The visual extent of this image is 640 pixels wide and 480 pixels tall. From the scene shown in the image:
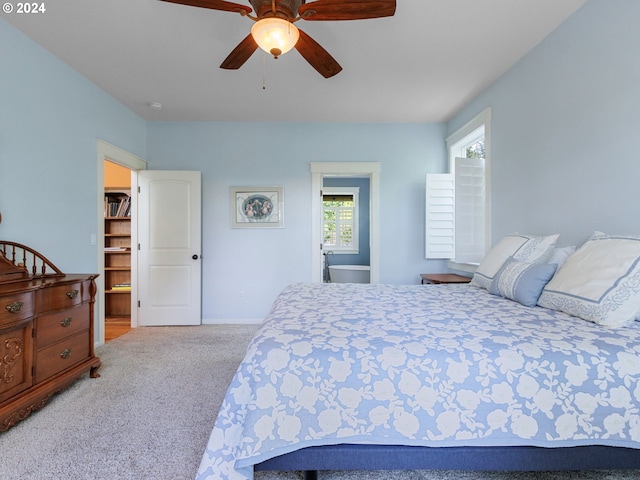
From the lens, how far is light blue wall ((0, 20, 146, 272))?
2316 millimetres

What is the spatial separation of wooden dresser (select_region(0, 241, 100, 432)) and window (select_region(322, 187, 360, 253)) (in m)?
5.18

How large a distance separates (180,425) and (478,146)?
400 centimetres

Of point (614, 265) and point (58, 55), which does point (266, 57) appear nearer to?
point (58, 55)

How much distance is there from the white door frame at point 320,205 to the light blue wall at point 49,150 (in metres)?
2.41

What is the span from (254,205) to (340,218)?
3.35 metres

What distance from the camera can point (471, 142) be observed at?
3811 mm

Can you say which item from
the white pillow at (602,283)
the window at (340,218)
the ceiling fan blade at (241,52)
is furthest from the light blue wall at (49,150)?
the window at (340,218)

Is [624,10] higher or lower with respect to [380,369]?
higher

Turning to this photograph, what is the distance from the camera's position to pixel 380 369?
1176 mm

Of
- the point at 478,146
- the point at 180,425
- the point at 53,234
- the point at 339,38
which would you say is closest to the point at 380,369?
the point at 180,425

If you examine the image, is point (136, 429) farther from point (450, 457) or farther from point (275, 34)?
point (275, 34)

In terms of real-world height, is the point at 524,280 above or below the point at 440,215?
below

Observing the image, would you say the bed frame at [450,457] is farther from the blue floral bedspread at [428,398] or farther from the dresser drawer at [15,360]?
the dresser drawer at [15,360]

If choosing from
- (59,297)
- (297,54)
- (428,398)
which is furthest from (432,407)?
(297,54)
